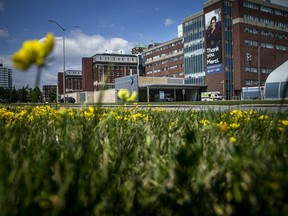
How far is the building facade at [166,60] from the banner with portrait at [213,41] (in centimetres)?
1598

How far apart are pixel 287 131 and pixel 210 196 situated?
5.76ft

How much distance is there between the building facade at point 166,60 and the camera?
88.7 meters

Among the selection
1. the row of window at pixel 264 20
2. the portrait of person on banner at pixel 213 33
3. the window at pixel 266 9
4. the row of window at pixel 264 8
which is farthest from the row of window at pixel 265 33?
the portrait of person on banner at pixel 213 33

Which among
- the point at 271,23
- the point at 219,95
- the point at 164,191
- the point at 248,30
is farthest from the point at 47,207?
the point at 271,23

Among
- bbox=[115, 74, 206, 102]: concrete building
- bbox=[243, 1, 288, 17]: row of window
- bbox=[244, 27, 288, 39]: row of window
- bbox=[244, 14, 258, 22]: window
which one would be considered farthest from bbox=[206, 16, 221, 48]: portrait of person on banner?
bbox=[115, 74, 206, 102]: concrete building

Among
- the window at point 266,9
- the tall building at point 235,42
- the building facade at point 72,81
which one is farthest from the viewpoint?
the building facade at point 72,81

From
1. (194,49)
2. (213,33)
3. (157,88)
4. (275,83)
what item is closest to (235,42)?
(213,33)

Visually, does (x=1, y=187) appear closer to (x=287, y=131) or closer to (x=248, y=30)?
(x=287, y=131)

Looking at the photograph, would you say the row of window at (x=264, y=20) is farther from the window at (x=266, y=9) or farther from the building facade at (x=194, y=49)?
the building facade at (x=194, y=49)

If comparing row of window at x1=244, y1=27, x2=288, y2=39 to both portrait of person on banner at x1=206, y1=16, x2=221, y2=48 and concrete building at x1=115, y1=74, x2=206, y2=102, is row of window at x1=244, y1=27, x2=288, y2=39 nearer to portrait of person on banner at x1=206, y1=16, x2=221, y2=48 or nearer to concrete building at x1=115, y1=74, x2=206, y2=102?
portrait of person on banner at x1=206, y1=16, x2=221, y2=48

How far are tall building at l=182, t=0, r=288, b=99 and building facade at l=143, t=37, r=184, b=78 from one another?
8615mm

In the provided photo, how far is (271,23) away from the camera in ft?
255

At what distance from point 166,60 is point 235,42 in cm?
3070

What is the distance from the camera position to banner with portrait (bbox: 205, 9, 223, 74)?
69.4m
